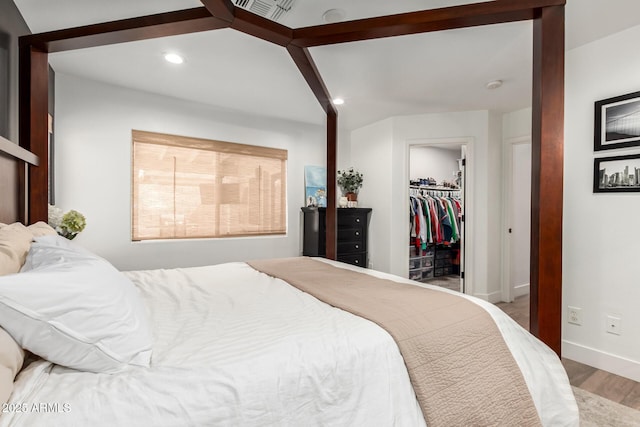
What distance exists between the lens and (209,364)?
863 mm

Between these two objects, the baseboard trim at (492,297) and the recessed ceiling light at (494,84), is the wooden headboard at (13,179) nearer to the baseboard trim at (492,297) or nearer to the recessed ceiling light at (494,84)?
the recessed ceiling light at (494,84)

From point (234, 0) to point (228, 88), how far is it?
1.48 metres

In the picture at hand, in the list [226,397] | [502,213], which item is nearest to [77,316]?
[226,397]

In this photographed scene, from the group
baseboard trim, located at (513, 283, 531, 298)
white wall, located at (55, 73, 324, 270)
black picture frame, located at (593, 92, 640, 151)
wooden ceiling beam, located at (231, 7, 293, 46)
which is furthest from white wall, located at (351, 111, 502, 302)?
wooden ceiling beam, located at (231, 7, 293, 46)

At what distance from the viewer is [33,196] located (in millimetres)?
1911

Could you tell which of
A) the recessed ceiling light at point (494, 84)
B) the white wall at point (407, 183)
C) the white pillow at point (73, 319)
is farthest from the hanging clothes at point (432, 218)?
the white pillow at point (73, 319)

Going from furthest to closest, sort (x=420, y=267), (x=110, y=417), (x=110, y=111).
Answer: (x=420, y=267) < (x=110, y=111) < (x=110, y=417)

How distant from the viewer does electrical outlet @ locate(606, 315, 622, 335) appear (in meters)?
2.19

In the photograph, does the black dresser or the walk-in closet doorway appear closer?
the walk-in closet doorway

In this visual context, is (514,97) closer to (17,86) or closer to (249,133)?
(249,133)

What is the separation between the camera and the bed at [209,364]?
0.72 metres

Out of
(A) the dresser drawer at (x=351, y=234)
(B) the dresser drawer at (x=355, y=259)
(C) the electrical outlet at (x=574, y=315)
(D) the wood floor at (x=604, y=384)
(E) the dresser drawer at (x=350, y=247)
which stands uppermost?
(A) the dresser drawer at (x=351, y=234)

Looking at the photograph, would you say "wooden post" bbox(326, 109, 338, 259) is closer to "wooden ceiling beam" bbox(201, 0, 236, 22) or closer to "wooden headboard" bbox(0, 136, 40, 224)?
"wooden ceiling beam" bbox(201, 0, 236, 22)

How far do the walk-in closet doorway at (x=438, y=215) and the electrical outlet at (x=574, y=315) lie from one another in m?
1.38
